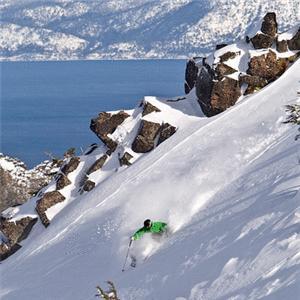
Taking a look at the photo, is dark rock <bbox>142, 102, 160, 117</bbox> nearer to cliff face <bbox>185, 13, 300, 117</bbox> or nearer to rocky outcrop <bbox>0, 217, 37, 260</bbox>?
cliff face <bbox>185, 13, 300, 117</bbox>

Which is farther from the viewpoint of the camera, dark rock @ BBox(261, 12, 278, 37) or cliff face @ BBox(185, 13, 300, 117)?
dark rock @ BBox(261, 12, 278, 37)

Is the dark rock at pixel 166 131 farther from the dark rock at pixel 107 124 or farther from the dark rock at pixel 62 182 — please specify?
the dark rock at pixel 62 182

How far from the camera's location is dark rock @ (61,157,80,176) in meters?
35.9

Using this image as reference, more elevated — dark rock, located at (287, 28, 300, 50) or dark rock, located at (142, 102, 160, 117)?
dark rock, located at (287, 28, 300, 50)

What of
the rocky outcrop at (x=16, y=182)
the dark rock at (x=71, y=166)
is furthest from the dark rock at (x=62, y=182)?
the rocky outcrop at (x=16, y=182)

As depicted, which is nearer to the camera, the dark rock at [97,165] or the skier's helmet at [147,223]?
the skier's helmet at [147,223]

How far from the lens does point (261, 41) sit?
34.8 m

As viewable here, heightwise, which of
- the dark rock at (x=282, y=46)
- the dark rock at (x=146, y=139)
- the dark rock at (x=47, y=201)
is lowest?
the dark rock at (x=47, y=201)

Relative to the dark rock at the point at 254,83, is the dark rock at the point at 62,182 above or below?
below

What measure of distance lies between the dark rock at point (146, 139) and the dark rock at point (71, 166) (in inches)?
158

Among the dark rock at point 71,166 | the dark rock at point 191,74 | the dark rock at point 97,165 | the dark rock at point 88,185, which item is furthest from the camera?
the dark rock at point 191,74

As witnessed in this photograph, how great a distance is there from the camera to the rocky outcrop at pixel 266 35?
114 ft

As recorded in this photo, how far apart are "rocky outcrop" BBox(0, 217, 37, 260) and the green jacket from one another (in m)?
13.6

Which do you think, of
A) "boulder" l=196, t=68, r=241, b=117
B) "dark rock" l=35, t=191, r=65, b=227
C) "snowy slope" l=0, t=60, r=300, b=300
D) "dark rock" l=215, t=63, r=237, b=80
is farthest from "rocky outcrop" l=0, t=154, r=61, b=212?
"dark rock" l=215, t=63, r=237, b=80
